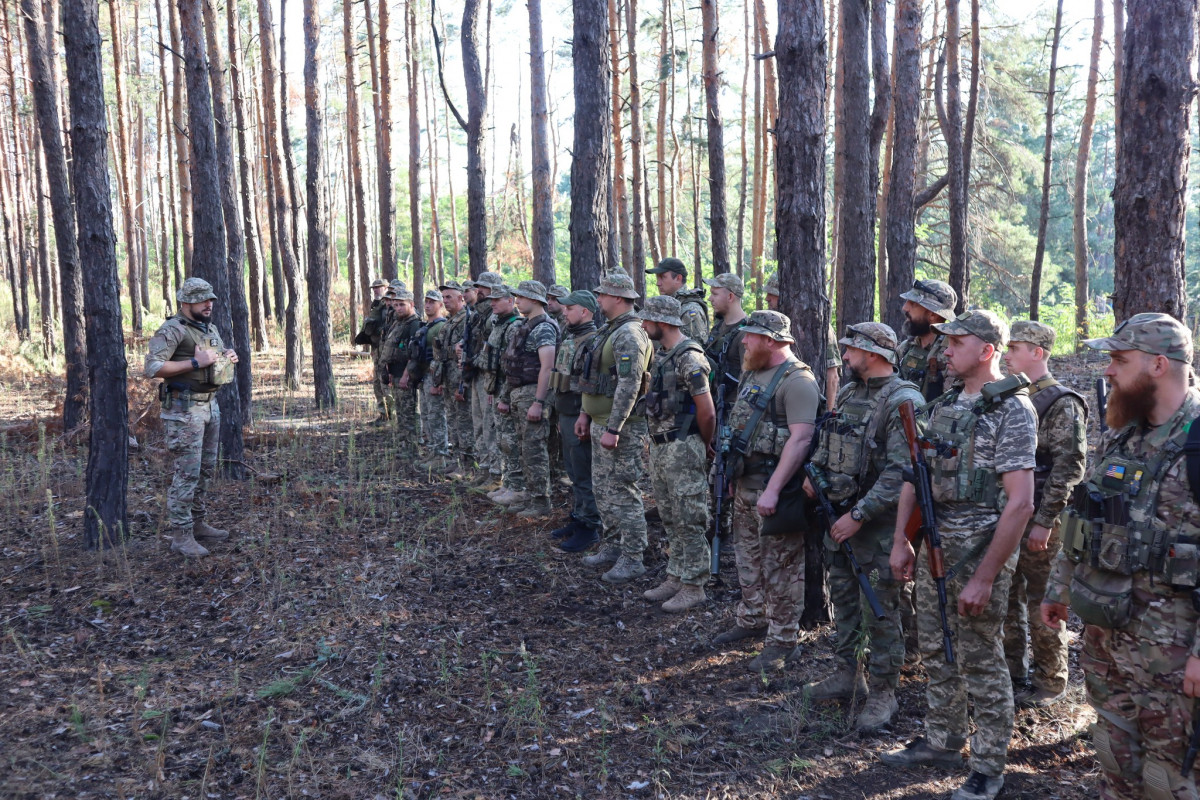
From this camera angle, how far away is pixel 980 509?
367 centimetres

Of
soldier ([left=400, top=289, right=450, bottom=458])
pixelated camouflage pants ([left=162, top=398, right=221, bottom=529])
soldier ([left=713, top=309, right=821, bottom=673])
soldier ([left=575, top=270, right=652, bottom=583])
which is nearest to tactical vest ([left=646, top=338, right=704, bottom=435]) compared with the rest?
soldier ([left=575, top=270, right=652, bottom=583])

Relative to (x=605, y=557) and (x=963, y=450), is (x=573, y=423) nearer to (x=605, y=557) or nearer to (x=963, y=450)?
(x=605, y=557)

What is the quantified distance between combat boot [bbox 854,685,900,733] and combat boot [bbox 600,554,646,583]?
2.51 metres

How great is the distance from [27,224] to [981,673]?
2784cm

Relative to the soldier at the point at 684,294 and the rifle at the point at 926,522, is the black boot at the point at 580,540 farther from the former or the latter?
the rifle at the point at 926,522

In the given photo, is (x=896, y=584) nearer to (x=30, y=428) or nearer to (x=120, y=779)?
A: (x=120, y=779)

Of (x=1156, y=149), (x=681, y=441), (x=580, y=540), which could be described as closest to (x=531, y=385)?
(x=580, y=540)

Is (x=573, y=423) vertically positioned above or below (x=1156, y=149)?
below

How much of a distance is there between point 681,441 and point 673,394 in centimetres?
35

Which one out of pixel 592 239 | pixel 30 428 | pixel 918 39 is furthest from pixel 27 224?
pixel 918 39

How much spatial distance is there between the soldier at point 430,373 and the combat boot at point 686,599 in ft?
18.5

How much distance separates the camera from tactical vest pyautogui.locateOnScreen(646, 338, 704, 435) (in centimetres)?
581

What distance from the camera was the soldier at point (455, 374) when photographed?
→ 10.2 metres

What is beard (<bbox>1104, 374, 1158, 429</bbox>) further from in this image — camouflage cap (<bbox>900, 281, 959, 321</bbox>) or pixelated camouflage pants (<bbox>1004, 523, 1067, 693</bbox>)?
camouflage cap (<bbox>900, 281, 959, 321</bbox>)
